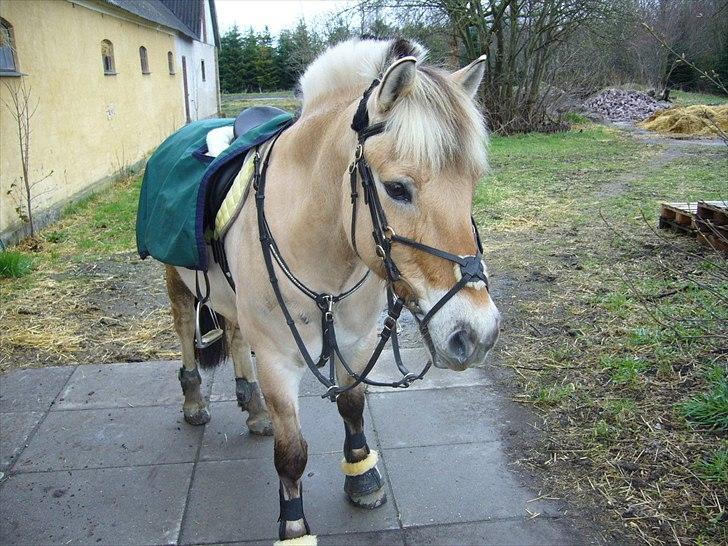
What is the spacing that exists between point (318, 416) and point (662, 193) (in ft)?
24.0

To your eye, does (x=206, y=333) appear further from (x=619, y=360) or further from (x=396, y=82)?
(x=619, y=360)

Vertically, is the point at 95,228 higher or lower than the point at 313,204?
lower

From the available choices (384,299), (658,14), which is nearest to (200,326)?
(384,299)

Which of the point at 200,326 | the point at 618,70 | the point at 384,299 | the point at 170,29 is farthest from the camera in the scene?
the point at 618,70

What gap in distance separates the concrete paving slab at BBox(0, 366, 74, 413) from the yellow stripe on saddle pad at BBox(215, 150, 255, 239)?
81.7 inches

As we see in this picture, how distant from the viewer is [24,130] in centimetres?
750

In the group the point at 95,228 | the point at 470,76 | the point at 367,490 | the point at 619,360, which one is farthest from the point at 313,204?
the point at 95,228

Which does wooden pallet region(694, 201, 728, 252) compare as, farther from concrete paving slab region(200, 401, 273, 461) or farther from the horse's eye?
the horse's eye

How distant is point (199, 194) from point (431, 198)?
4.26 feet

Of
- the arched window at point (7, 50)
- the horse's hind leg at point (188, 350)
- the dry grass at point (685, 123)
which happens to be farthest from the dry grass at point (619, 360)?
the dry grass at point (685, 123)

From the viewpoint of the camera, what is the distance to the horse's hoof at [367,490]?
105 inches

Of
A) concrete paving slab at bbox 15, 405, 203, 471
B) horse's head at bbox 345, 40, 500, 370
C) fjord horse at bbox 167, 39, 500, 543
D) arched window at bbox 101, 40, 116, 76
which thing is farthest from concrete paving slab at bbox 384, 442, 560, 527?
arched window at bbox 101, 40, 116, 76

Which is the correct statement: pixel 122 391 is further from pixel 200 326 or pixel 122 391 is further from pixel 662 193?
pixel 662 193

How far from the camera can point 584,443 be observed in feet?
9.97
